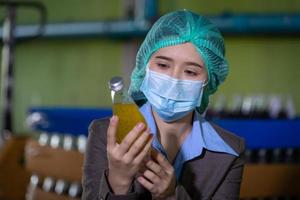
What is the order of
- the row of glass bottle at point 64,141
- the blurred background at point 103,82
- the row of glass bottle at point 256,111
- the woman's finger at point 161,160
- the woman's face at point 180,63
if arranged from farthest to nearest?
the row of glass bottle at point 256,111, the row of glass bottle at point 64,141, the blurred background at point 103,82, the woman's face at point 180,63, the woman's finger at point 161,160

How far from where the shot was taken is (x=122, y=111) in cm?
107

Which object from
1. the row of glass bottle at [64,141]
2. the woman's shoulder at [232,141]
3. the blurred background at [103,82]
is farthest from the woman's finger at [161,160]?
the row of glass bottle at [64,141]

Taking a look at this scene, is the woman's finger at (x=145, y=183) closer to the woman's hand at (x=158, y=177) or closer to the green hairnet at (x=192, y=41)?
the woman's hand at (x=158, y=177)

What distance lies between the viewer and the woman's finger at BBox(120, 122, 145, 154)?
1029 millimetres

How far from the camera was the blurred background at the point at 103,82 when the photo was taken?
2287 mm

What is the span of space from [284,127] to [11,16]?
1.78m

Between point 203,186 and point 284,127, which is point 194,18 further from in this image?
point 284,127

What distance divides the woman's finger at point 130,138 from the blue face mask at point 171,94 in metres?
0.25

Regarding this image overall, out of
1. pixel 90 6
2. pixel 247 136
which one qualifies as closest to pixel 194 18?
pixel 247 136

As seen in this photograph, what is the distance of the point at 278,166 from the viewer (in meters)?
2.24

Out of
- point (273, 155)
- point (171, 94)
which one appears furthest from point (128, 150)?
point (273, 155)

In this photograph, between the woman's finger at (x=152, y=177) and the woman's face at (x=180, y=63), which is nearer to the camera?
the woman's finger at (x=152, y=177)

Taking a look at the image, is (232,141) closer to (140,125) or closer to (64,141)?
(140,125)

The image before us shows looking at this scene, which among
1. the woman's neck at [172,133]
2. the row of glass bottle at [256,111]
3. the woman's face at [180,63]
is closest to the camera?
the woman's face at [180,63]
